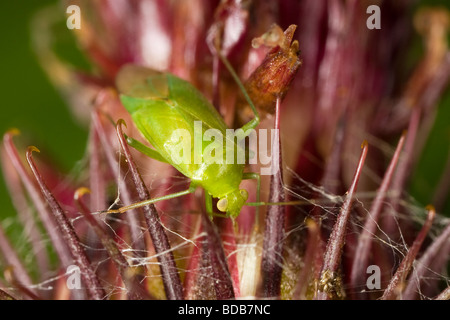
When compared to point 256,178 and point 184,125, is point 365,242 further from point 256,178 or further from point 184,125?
point 184,125

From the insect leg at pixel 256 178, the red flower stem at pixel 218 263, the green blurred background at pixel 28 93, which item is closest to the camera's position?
the red flower stem at pixel 218 263

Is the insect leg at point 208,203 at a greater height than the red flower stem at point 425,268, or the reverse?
the insect leg at point 208,203

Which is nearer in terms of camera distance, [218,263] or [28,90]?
[218,263]

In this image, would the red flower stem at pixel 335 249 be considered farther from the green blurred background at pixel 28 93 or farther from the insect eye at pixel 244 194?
the green blurred background at pixel 28 93

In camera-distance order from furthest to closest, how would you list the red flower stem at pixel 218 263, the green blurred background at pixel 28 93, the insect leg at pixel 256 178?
the green blurred background at pixel 28 93 < the insect leg at pixel 256 178 < the red flower stem at pixel 218 263

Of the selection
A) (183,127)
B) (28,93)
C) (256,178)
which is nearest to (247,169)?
(256,178)

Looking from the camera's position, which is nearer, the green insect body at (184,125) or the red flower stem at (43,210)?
the green insect body at (184,125)

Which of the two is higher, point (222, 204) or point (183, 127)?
point (183, 127)

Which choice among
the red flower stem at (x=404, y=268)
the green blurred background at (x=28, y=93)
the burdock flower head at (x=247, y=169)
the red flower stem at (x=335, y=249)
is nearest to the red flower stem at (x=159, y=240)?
the burdock flower head at (x=247, y=169)
